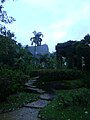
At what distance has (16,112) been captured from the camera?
9.73 meters

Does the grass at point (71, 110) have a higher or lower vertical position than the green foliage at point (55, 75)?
lower

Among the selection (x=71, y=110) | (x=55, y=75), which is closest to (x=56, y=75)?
(x=55, y=75)

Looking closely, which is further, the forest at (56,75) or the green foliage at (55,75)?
the green foliage at (55,75)

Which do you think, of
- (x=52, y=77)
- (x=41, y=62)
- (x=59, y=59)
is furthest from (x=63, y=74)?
(x=41, y=62)

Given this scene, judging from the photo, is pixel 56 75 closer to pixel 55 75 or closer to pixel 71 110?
pixel 55 75

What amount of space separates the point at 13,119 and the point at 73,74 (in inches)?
694

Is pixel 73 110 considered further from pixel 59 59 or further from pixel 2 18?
pixel 59 59

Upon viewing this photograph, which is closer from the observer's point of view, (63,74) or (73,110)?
(73,110)

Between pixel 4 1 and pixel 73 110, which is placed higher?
pixel 4 1

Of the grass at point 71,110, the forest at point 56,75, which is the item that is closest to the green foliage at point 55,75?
the forest at point 56,75

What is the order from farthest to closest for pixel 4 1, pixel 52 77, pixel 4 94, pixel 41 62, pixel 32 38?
pixel 32 38 → pixel 41 62 → pixel 52 77 → pixel 4 94 → pixel 4 1

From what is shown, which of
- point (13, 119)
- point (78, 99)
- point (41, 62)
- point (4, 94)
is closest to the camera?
point (13, 119)

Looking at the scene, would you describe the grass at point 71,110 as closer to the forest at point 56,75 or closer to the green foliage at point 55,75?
the forest at point 56,75

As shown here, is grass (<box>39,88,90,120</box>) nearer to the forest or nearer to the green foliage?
the forest
